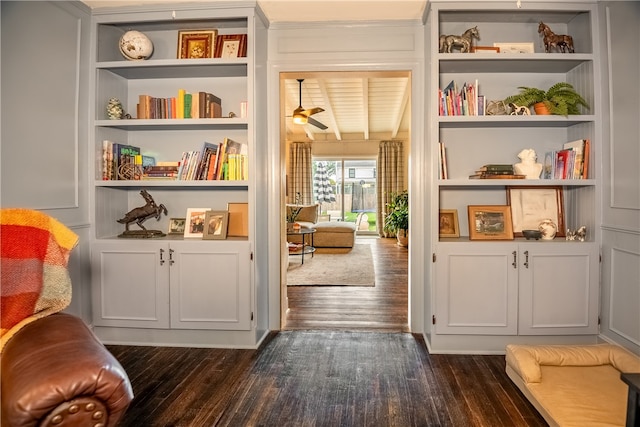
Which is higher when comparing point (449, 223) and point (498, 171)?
point (498, 171)

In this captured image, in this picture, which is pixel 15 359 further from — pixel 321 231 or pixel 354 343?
pixel 321 231

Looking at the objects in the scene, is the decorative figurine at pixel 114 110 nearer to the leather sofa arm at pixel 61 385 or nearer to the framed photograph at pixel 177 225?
the framed photograph at pixel 177 225

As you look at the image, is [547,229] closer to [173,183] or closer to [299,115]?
[173,183]

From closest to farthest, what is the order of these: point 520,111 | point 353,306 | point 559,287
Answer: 1. point 559,287
2. point 520,111
3. point 353,306

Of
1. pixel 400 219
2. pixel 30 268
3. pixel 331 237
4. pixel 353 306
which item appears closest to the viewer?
pixel 30 268

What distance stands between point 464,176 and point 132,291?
8.98 ft

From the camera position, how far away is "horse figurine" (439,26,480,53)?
2.92 metres

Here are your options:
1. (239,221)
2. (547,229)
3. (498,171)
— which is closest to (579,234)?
(547,229)

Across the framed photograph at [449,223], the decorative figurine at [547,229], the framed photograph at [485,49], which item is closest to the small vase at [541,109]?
the framed photograph at [485,49]

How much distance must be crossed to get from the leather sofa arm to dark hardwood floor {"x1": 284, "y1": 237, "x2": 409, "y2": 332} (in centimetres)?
234

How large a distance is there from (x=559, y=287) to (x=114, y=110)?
3.56m

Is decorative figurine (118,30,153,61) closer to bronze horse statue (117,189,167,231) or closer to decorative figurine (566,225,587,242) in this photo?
bronze horse statue (117,189,167,231)

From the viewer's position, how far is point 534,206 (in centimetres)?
312

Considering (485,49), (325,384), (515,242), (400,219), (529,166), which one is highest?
(485,49)
